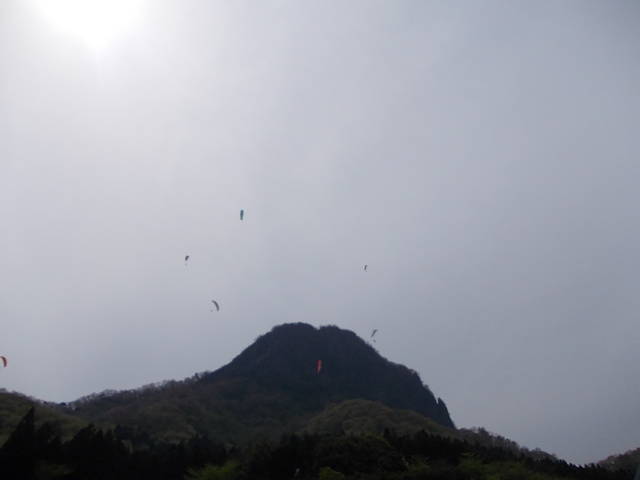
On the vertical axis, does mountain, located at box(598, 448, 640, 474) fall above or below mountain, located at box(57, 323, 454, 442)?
below

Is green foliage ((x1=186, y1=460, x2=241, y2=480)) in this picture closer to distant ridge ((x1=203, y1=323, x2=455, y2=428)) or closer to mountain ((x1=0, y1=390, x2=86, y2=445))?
mountain ((x1=0, y1=390, x2=86, y2=445))

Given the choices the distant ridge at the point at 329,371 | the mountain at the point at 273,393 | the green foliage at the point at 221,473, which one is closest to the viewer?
the green foliage at the point at 221,473

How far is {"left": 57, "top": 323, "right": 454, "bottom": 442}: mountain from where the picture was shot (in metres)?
65.4

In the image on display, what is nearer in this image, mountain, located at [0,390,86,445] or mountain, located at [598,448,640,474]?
mountain, located at [0,390,86,445]

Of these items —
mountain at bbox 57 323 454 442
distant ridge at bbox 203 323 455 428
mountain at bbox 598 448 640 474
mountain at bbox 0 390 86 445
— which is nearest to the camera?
mountain at bbox 0 390 86 445

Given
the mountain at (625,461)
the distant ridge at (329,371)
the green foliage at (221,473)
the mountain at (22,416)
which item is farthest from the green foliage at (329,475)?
the distant ridge at (329,371)

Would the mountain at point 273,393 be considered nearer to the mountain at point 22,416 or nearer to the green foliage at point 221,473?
the mountain at point 22,416

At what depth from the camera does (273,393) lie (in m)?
89.6

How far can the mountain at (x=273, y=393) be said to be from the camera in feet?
214

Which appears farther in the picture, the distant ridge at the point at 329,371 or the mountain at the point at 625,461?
the distant ridge at the point at 329,371

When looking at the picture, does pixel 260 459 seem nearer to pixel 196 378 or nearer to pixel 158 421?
pixel 158 421

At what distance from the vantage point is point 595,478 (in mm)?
27062

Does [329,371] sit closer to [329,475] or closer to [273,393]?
[273,393]

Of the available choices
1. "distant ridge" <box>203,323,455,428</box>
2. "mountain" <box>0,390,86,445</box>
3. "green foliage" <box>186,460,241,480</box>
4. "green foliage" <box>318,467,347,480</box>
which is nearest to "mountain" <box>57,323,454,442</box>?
"distant ridge" <box>203,323,455,428</box>
